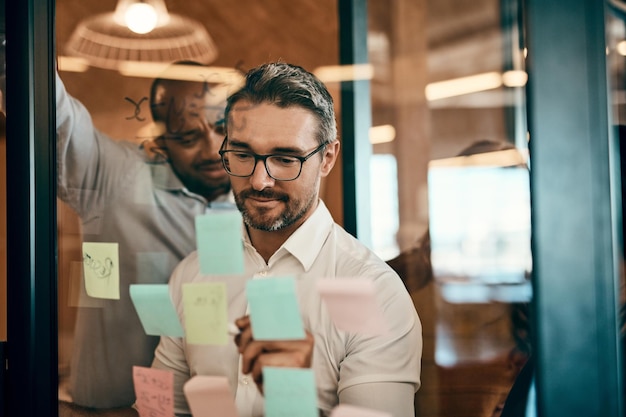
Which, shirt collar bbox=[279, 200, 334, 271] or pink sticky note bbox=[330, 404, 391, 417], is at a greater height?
shirt collar bbox=[279, 200, 334, 271]

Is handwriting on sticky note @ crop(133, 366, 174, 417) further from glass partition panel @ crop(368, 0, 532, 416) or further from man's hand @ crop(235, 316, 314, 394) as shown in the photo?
glass partition panel @ crop(368, 0, 532, 416)

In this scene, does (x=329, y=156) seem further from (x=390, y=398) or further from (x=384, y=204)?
(x=390, y=398)

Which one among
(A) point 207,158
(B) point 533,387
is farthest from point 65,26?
(B) point 533,387

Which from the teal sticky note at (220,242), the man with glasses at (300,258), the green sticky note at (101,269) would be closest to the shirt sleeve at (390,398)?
the man with glasses at (300,258)

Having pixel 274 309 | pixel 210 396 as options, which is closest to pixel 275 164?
pixel 274 309

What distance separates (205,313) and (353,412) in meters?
0.37

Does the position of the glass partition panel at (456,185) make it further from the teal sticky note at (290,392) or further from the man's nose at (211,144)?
the man's nose at (211,144)

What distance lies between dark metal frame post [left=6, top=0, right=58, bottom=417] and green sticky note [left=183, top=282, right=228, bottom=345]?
0.41 metres

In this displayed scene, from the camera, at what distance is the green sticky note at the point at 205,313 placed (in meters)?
1.37

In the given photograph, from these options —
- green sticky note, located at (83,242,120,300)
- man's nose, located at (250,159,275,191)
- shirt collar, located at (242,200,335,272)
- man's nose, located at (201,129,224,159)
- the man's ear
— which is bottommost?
green sticky note, located at (83,242,120,300)

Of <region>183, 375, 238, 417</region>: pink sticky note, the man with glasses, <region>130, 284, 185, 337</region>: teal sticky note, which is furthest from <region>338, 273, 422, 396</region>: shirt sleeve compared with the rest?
<region>130, 284, 185, 337</region>: teal sticky note

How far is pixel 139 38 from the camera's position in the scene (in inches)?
59.8

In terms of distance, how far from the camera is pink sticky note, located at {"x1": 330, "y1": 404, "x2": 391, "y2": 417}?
1.22m

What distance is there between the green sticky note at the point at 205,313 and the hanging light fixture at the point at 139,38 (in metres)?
0.48
